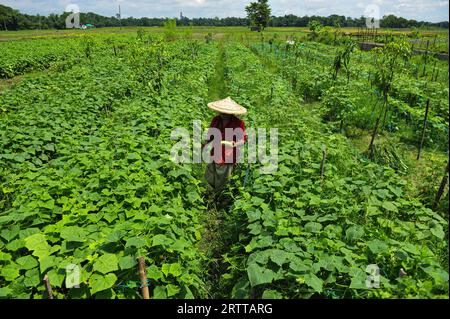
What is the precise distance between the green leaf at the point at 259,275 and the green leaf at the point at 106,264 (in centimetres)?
119

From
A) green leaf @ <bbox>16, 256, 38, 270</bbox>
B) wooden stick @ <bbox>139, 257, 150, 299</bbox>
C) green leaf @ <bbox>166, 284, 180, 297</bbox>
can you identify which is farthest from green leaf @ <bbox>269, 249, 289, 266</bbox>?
green leaf @ <bbox>16, 256, 38, 270</bbox>

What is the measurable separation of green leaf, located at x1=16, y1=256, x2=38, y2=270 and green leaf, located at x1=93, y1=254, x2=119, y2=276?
0.64 m

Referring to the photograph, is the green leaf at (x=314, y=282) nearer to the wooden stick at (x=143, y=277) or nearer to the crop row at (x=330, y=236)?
the crop row at (x=330, y=236)

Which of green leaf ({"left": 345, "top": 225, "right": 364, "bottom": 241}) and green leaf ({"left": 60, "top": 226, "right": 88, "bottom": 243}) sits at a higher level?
green leaf ({"left": 60, "top": 226, "right": 88, "bottom": 243})

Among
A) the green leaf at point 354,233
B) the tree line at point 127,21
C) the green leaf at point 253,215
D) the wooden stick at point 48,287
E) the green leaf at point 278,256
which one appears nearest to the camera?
the wooden stick at point 48,287

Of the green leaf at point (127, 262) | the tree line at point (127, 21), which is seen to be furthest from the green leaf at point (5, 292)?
the tree line at point (127, 21)

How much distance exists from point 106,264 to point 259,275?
1361 mm

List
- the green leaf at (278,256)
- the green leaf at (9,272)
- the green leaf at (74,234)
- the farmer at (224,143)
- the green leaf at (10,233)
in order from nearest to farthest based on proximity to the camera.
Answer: the green leaf at (9,272)
the green leaf at (278,256)
the green leaf at (74,234)
the green leaf at (10,233)
the farmer at (224,143)

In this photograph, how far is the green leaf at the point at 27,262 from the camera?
2891 mm

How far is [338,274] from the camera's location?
3.05m

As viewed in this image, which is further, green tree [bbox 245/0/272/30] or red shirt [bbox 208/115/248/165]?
green tree [bbox 245/0/272/30]

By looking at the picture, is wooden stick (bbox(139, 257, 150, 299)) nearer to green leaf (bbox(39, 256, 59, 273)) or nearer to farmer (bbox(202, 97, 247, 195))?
green leaf (bbox(39, 256, 59, 273))

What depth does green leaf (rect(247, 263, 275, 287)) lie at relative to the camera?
2.77 m
